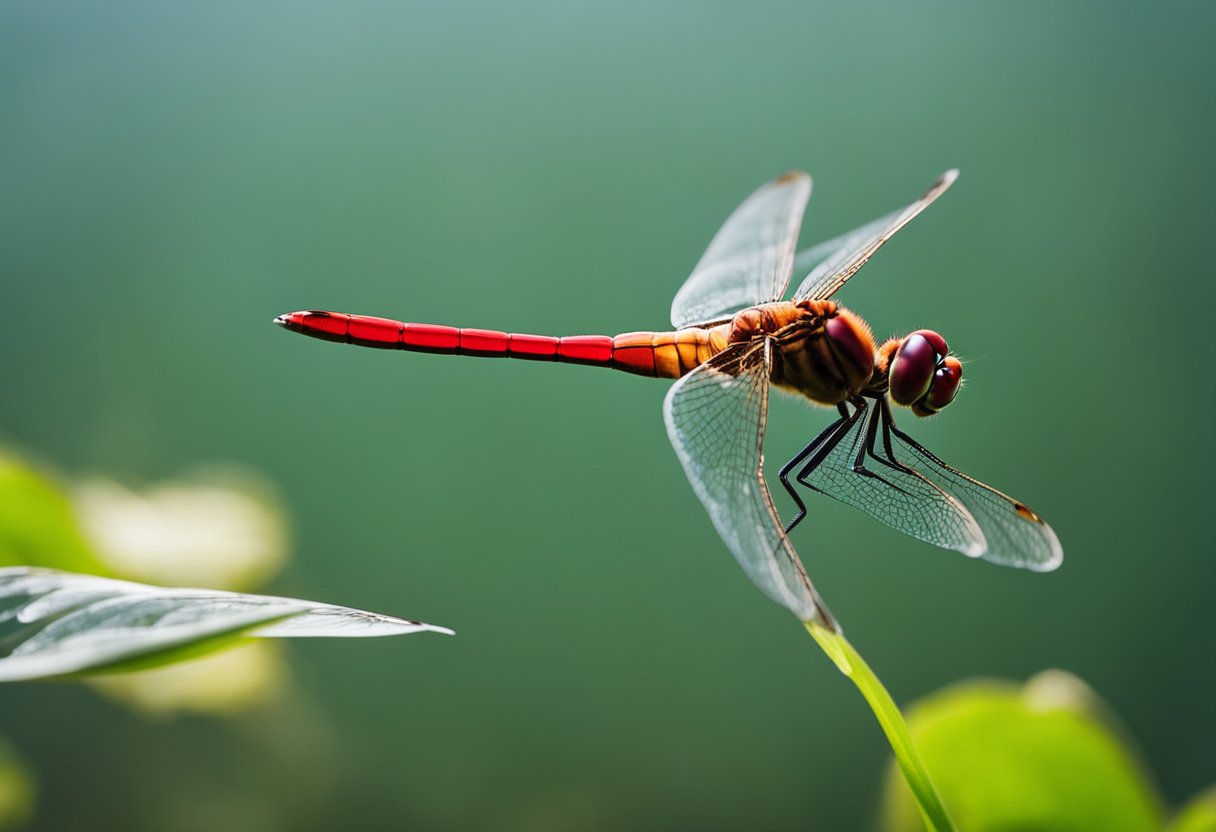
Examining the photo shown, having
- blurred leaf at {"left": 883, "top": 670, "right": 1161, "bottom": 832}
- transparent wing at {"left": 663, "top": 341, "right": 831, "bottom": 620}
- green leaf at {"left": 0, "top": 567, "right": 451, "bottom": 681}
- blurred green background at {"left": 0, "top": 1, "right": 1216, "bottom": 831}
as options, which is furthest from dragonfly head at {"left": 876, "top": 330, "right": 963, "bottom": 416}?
blurred green background at {"left": 0, "top": 1, "right": 1216, "bottom": 831}

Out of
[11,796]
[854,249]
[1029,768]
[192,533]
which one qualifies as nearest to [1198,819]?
[1029,768]

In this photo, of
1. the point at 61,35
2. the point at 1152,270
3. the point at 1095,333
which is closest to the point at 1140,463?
the point at 1095,333

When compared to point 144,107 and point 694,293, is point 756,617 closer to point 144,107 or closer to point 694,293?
point 694,293

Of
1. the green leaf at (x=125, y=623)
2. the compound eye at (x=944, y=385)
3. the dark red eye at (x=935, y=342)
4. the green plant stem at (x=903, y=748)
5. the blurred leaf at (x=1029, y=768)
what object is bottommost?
the blurred leaf at (x=1029, y=768)

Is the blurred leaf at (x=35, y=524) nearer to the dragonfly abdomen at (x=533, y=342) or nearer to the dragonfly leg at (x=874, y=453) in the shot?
the dragonfly abdomen at (x=533, y=342)

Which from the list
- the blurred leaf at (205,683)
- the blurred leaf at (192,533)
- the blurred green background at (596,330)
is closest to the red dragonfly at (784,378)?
the blurred leaf at (192,533)
